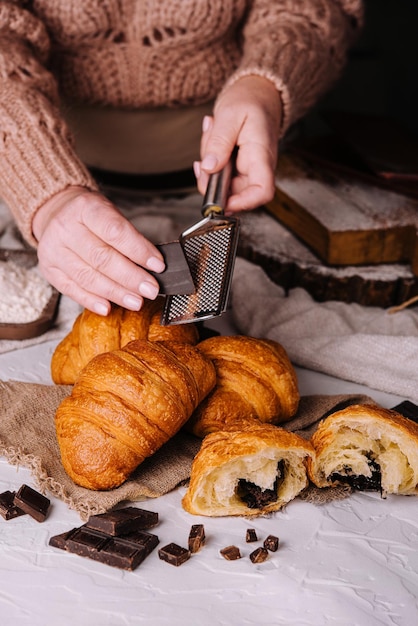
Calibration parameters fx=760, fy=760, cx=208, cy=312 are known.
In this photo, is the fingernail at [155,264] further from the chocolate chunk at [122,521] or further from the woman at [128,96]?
the chocolate chunk at [122,521]

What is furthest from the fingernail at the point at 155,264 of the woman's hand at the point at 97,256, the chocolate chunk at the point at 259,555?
the chocolate chunk at the point at 259,555

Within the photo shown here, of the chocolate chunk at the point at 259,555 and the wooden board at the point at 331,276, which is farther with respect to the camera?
the wooden board at the point at 331,276

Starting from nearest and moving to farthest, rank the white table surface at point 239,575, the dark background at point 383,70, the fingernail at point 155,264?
the white table surface at point 239,575 → the fingernail at point 155,264 → the dark background at point 383,70

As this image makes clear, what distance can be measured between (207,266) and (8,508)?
60cm

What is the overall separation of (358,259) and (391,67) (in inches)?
102

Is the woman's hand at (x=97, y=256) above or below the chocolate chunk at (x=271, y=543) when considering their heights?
above

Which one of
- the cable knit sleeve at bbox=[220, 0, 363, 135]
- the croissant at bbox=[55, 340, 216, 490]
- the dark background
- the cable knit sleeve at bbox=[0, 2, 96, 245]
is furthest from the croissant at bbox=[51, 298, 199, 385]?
the dark background

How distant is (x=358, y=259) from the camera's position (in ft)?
7.27

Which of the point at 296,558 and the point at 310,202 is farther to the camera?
the point at 310,202

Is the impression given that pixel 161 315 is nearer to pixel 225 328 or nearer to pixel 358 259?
pixel 225 328

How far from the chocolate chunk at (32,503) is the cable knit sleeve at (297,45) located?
3.96ft

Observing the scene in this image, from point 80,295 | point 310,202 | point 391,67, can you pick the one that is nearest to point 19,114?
point 80,295

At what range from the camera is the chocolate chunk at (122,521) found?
1.23m

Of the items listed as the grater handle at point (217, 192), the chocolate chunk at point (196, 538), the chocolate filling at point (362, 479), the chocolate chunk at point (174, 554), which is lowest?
the chocolate filling at point (362, 479)
